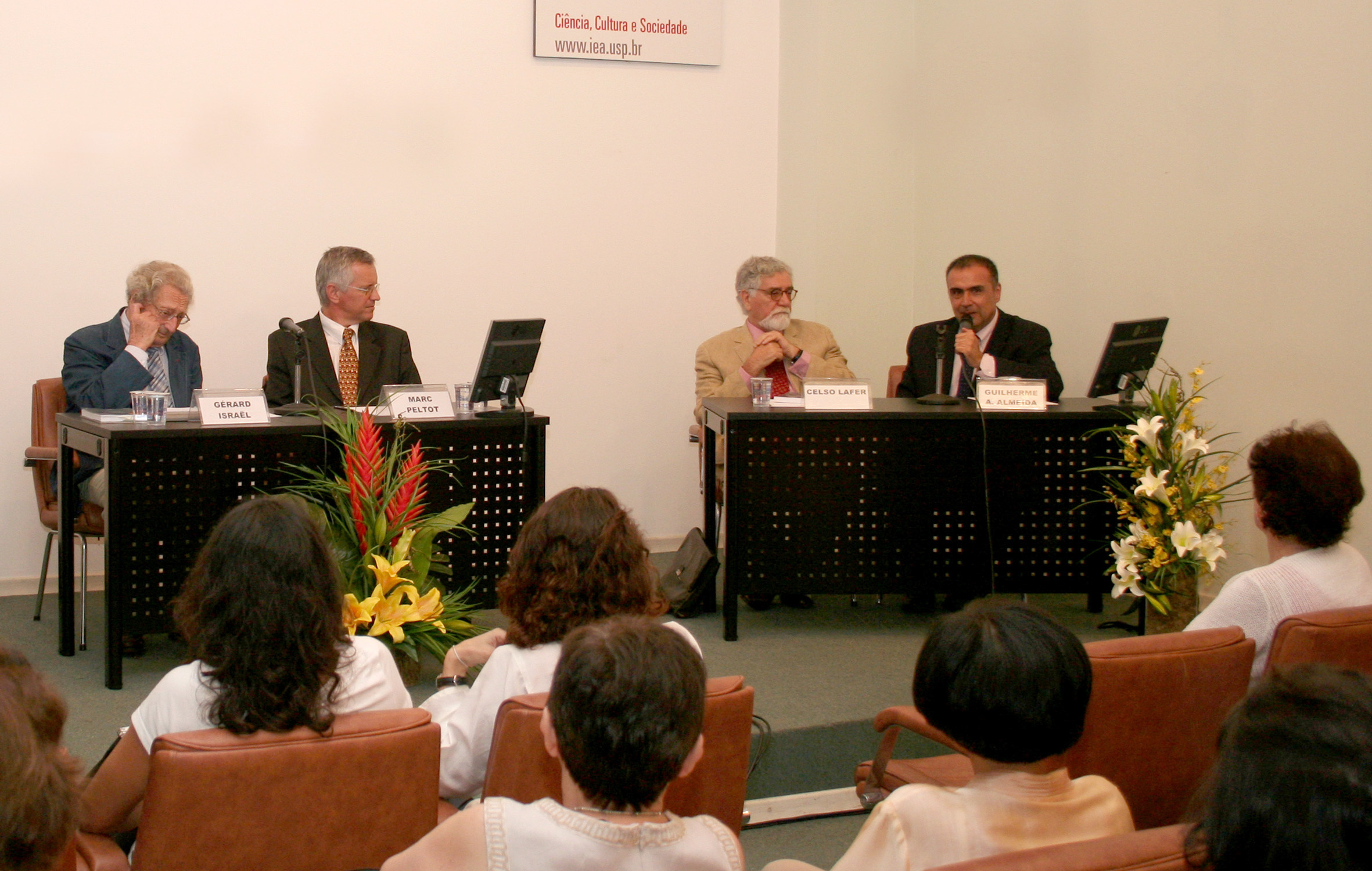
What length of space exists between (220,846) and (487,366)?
2476mm

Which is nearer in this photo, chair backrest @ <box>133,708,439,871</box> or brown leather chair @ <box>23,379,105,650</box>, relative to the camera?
chair backrest @ <box>133,708,439,871</box>

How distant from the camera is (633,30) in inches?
217

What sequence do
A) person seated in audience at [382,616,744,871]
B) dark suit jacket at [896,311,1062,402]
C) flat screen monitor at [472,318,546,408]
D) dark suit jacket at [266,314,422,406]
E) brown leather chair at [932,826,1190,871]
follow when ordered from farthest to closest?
dark suit jacket at [896,311,1062,402]
dark suit jacket at [266,314,422,406]
flat screen monitor at [472,318,546,408]
person seated in audience at [382,616,744,871]
brown leather chair at [932,826,1190,871]

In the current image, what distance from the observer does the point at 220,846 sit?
1533mm

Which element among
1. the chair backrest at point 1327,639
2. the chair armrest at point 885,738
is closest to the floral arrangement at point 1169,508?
the chair backrest at point 1327,639

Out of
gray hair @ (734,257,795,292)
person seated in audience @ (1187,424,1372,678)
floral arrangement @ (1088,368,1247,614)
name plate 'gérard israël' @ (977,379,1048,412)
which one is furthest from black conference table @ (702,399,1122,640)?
person seated in audience @ (1187,424,1372,678)

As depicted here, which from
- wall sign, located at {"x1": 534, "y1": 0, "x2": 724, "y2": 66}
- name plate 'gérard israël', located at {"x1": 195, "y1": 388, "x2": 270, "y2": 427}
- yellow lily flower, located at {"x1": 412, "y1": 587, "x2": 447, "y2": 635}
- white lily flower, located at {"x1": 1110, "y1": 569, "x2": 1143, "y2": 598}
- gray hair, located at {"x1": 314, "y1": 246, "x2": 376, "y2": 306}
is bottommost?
yellow lily flower, located at {"x1": 412, "y1": 587, "x2": 447, "y2": 635}

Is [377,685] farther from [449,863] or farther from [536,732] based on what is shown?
[449,863]

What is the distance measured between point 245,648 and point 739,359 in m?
3.41

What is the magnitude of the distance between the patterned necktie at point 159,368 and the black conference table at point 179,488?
466 mm

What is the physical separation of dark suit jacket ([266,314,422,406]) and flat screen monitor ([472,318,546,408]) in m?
0.46

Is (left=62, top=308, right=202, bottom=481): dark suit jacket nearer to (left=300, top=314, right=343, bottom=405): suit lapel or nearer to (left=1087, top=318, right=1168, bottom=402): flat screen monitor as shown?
(left=300, top=314, right=343, bottom=405): suit lapel

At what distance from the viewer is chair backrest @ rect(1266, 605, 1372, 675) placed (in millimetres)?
2062

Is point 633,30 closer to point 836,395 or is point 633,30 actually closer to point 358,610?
point 836,395
